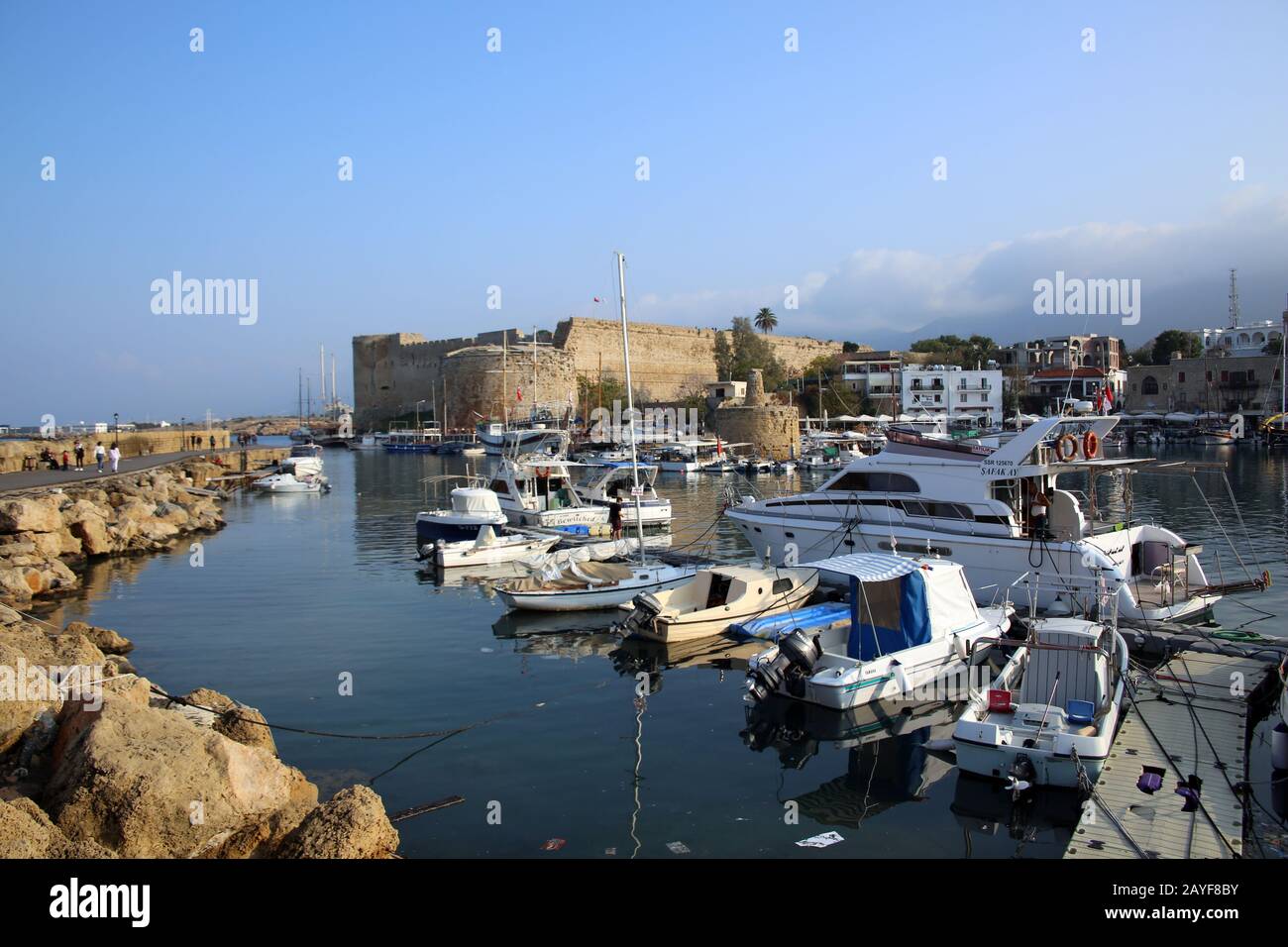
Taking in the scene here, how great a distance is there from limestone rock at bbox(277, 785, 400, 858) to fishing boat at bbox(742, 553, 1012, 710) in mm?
4836

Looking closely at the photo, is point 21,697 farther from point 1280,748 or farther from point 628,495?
point 628,495

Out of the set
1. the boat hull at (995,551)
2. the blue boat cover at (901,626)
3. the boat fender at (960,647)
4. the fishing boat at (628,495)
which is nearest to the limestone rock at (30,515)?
the fishing boat at (628,495)

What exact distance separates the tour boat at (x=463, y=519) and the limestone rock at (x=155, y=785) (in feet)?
46.9

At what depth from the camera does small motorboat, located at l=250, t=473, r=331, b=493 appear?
37750 millimetres

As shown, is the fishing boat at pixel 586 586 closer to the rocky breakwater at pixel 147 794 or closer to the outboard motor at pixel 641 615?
the outboard motor at pixel 641 615

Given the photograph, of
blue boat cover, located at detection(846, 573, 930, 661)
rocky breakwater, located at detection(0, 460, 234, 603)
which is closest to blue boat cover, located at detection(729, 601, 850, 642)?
blue boat cover, located at detection(846, 573, 930, 661)

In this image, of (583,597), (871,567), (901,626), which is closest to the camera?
(901,626)

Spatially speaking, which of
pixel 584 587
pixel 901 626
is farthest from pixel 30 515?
pixel 901 626

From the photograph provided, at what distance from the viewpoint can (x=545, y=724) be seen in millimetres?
9820

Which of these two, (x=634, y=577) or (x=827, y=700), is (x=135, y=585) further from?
(x=827, y=700)

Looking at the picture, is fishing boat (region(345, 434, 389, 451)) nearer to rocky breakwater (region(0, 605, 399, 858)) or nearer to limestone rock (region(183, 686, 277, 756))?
limestone rock (region(183, 686, 277, 756))

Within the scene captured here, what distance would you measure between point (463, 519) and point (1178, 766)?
649 inches
